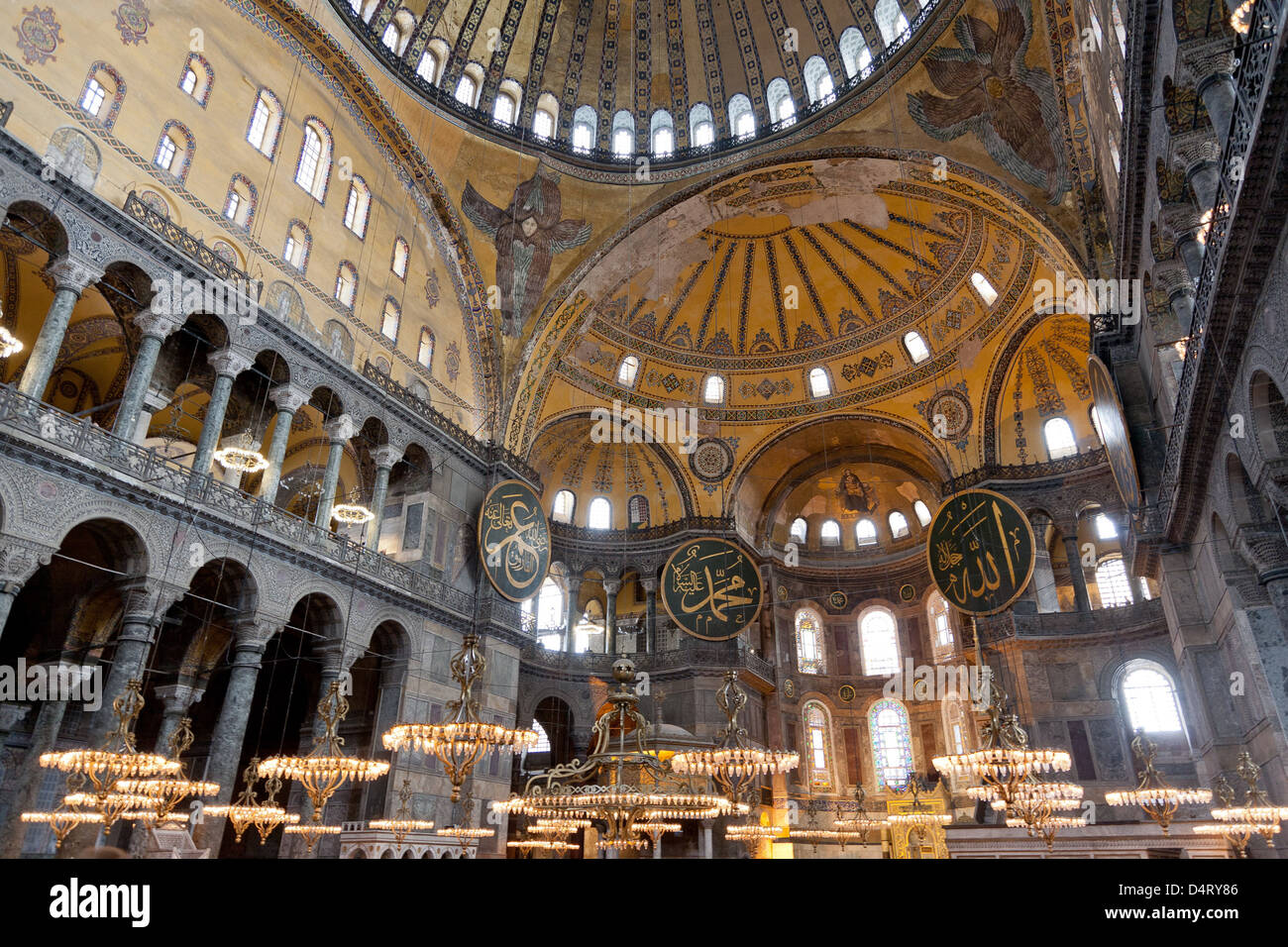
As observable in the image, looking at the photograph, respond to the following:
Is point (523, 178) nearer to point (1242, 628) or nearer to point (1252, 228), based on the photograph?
point (1252, 228)

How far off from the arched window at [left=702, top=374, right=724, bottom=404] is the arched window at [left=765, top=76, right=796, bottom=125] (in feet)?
21.1

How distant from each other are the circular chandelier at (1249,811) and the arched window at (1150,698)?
6027 mm

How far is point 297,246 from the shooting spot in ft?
41.7

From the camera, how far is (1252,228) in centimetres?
580

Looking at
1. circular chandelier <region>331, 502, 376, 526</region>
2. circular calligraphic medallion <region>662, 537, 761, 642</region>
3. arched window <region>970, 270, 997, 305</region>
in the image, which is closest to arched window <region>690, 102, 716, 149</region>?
arched window <region>970, 270, 997, 305</region>

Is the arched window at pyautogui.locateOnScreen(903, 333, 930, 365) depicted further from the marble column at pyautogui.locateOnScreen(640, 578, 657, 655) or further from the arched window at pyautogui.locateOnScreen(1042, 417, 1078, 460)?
the marble column at pyautogui.locateOnScreen(640, 578, 657, 655)

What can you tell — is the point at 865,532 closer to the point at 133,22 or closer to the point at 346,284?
the point at 346,284

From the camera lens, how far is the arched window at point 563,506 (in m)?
19.4

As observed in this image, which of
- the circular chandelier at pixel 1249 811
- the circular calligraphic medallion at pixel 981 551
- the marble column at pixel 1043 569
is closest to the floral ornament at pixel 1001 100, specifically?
the circular calligraphic medallion at pixel 981 551

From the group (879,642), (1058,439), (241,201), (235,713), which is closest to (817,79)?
(1058,439)

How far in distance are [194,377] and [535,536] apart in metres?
6.61
